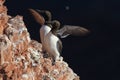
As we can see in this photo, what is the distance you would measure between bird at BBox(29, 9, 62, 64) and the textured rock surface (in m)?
0.12

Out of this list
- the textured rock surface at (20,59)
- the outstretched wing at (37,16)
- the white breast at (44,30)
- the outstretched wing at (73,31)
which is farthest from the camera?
the outstretched wing at (37,16)

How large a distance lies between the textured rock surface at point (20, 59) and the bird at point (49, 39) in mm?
117

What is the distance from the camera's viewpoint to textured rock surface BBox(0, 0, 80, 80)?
9.94 m

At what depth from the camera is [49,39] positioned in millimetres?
11266

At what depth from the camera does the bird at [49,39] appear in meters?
11.0

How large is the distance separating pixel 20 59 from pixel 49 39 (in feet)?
3.37

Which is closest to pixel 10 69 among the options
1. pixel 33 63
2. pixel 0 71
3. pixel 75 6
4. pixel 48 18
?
pixel 0 71

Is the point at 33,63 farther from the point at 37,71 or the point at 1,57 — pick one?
the point at 1,57

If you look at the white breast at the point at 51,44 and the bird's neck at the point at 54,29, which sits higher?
the bird's neck at the point at 54,29

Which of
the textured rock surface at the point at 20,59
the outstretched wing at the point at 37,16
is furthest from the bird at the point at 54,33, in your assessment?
the outstretched wing at the point at 37,16

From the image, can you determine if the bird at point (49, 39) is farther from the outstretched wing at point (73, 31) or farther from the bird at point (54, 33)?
the outstretched wing at point (73, 31)

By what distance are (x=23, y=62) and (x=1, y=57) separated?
0.60m

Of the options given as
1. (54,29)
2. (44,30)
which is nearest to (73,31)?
(54,29)

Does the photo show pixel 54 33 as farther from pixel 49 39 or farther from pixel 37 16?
pixel 37 16
